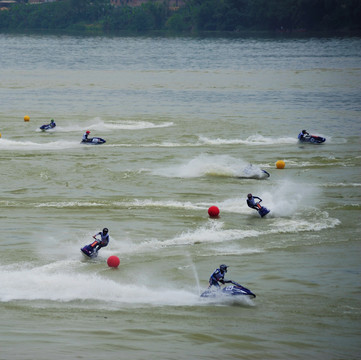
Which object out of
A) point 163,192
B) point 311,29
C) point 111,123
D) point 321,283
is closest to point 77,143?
point 111,123

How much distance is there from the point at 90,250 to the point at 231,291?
561cm

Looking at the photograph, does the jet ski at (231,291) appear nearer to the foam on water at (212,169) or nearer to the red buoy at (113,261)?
the red buoy at (113,261)

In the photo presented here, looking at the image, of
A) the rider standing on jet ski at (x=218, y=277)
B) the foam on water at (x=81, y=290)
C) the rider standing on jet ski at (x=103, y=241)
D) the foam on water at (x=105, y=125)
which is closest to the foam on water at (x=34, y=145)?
the foam on water at (x=105, y=125)

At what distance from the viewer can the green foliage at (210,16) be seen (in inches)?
6078

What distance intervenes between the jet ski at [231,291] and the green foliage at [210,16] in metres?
139

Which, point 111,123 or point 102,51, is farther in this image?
point 102,51

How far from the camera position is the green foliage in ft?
506

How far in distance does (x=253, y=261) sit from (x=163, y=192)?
9610 millimetres

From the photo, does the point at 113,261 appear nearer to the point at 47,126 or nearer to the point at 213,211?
the point at 213,211

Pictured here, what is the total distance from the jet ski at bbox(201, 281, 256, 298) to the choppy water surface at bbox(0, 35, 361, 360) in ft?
0.81

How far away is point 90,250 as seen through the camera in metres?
23.4

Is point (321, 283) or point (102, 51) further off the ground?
point (321, 283)

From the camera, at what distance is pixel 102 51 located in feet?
417

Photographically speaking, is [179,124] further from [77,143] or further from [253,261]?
[253,261]
